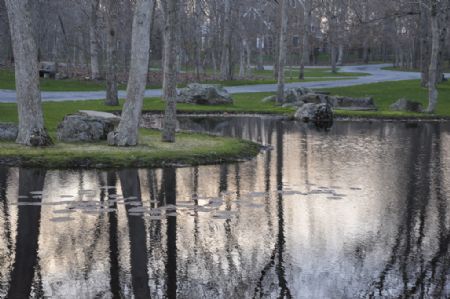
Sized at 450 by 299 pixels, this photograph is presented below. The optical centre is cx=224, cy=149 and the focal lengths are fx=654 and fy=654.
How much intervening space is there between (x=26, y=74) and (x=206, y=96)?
822 inches

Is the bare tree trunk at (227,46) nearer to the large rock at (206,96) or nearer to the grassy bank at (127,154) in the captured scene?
the large rock at (206,96)

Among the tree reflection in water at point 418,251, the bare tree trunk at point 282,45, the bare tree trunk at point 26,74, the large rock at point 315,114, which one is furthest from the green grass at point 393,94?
the bare tree trunk at point 26,74

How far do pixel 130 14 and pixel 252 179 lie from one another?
57074 mm

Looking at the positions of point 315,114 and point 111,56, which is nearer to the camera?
point 315,114

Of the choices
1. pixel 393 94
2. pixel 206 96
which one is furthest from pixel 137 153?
pixel 393 94

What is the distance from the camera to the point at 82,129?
21.9 metres

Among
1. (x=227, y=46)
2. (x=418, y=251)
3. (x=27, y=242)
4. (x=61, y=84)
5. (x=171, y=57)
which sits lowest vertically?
(x=418, y=251)

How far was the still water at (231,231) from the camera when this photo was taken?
869 centimetres

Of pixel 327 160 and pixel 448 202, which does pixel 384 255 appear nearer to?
pixel 448 202

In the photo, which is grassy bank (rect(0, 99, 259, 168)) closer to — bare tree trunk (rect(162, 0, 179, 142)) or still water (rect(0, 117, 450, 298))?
still water (rect(0, 117, 450, 298))

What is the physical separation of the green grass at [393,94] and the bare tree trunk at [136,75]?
17436mm

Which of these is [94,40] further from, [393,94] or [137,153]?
[137,153]

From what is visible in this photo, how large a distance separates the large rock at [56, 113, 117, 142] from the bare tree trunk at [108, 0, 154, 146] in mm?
1319

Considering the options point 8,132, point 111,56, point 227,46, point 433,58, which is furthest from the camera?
point 227,46
